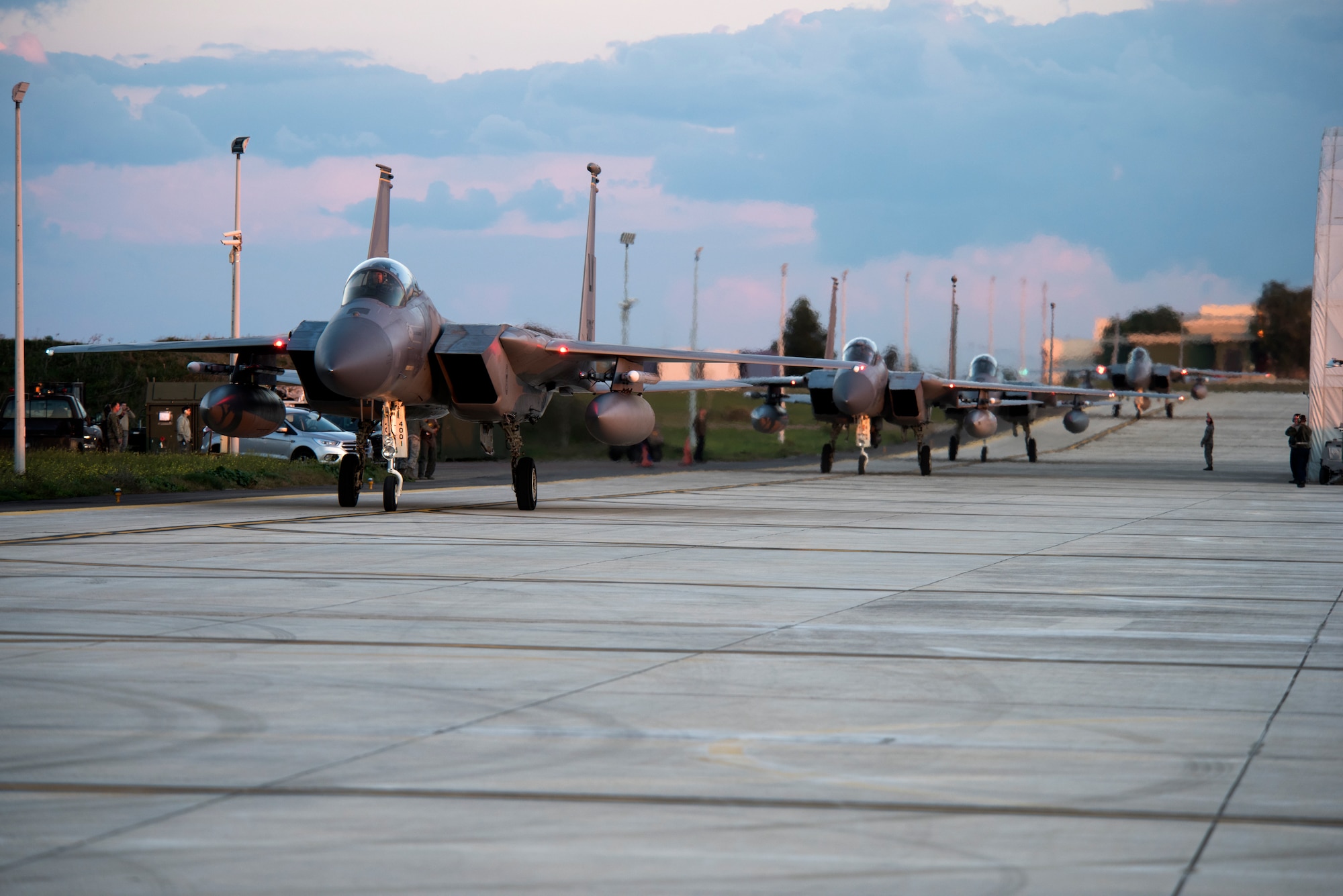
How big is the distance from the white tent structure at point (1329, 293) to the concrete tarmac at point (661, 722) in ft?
76.3

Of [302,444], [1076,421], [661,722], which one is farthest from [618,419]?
[1076,421]

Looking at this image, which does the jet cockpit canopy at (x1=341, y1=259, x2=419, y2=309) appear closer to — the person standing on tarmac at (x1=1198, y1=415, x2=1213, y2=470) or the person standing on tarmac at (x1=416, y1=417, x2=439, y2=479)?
the person standing on tarmac at (x1=416, y1=417, x2=439, y2=479)

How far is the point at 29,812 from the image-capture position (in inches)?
186

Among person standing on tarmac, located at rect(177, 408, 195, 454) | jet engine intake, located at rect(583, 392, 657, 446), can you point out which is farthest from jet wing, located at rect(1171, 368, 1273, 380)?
jet engine intake, located at rect(583, 392, 657, 446)

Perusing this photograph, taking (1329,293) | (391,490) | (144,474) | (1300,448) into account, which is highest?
(1329,293)

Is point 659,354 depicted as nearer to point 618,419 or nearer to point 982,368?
point 618,419

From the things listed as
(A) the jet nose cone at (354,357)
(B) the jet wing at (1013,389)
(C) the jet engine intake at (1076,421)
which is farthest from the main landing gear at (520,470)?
(C) the jet engine intake at (1076,421)

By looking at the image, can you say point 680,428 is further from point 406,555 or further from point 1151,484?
point 406,555

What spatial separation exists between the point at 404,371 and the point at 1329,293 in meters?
26.8

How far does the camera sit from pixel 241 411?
68.8ft

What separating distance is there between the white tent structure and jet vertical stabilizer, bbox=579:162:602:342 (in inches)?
788

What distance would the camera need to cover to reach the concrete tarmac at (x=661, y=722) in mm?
4305

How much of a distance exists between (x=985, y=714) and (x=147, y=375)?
179 ft

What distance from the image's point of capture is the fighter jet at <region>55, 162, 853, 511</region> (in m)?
18.6
